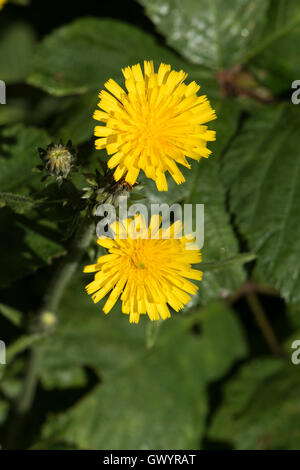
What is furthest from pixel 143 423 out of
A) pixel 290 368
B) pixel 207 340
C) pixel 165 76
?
pixel 165 76

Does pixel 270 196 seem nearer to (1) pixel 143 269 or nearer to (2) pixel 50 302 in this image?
(1) pixel 143 269

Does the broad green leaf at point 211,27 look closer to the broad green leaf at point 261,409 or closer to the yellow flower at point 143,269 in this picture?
the yellow flower at point 143,269

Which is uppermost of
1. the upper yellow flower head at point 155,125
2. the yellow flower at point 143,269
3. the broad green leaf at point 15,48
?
the broad green leaf at point 15,48

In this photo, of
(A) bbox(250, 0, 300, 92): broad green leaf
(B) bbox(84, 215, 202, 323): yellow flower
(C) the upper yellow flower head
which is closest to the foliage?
(A) bbox(250, 0, 300, 92): broad green leaf

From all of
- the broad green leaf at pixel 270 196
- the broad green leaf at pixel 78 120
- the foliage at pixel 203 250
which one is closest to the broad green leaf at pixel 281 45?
the foliage at pixel 203 250

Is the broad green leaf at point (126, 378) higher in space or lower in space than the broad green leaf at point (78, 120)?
lower

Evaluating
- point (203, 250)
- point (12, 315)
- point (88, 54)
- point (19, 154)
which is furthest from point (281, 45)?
point (12, 315)
